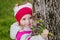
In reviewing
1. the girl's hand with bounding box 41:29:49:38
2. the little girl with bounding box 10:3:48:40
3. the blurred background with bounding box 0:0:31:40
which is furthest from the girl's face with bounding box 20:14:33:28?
the blurred background with bounding box 0:0:31:40

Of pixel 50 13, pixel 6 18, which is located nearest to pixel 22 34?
pixel 50 13

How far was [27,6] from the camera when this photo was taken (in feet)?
7.54

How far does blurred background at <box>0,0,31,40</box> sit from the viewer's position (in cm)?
431

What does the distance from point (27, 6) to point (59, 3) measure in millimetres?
268

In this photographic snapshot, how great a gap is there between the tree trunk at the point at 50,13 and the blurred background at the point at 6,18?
1.94m

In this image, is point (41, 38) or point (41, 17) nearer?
point (41, 38)

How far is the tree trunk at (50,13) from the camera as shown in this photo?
2203 millimetres

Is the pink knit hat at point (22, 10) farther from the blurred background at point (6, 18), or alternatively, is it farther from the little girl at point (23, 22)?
the blurred background at point (6, 18)

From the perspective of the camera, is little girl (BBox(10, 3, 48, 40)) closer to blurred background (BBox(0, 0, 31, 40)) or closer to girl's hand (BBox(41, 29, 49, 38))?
girl's hand (BBox(41, 29, 49, 38))

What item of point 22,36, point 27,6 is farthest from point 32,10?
point 22,36

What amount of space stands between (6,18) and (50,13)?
2561mm

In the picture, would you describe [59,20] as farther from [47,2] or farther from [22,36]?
[22,36]

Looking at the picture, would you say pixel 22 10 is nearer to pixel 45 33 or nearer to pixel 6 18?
pixel 45 33

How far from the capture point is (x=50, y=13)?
2227 millimetres
